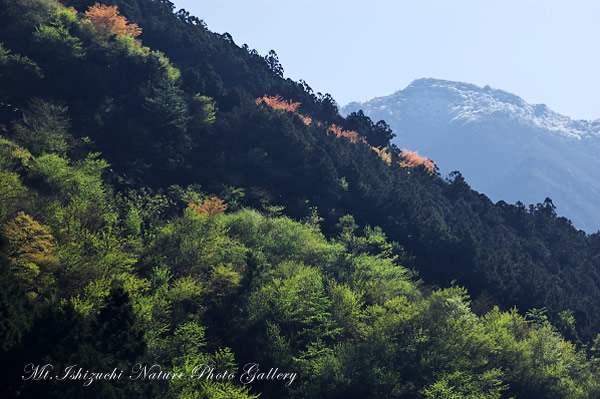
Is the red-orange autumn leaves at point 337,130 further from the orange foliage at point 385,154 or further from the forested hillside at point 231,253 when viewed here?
the forested hillside at point 231,253

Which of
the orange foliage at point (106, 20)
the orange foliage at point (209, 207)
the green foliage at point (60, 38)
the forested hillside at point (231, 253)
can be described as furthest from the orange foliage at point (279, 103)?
the orange foliage at point (209, 207)

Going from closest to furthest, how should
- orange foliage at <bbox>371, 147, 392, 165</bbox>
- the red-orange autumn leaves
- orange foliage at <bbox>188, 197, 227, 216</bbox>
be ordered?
orange foliage at <bbox>188, 197, 227, 216</bbox>
the red-orange autumn leaves
orange foliage at <bbox>371, 147, 392, 165</bbox>

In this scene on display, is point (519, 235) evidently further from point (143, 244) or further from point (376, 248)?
point (143, 244)

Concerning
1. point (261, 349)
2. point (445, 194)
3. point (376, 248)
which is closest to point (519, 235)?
point (445, 194)

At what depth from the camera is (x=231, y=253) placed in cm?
4075

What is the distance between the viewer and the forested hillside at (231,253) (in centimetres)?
2988

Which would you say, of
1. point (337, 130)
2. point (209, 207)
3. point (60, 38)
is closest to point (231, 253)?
point (209, 207)

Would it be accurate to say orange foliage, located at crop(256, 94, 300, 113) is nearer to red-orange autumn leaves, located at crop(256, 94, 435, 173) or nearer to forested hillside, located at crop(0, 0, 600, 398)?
red-orange autumn leaves, located at crop(256, 94, 435, 173)

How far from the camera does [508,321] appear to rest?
45000 mm

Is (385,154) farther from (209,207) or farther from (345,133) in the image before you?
(209,207)

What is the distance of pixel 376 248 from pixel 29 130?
3765 cm

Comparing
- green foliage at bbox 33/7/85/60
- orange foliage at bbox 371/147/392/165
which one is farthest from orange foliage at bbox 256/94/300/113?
green foliage at bbox 33/7/85/60

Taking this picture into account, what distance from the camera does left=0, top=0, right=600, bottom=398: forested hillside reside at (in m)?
29.9

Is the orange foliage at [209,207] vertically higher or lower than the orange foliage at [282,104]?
lower
